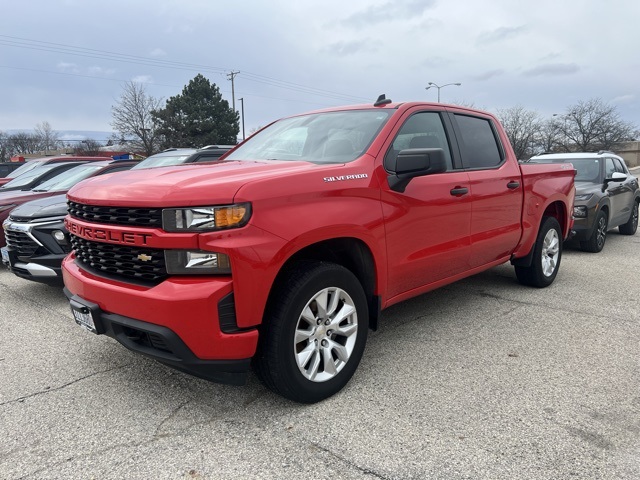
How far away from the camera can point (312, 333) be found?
2.83m

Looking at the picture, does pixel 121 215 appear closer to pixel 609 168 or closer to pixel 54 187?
pixel 54 187

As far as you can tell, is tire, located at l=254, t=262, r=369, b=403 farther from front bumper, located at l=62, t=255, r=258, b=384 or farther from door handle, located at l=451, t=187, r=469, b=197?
door handle, located at l=451, t=187, r=469, b=197

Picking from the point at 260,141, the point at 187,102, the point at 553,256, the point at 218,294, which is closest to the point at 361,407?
the point at 218,294

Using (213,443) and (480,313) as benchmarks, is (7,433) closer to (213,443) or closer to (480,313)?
(213,443)

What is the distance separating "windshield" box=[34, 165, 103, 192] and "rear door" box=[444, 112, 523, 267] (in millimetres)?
5621

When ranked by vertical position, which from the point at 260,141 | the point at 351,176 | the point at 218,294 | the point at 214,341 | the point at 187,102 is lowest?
the point at 214,341

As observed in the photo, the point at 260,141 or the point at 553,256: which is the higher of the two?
the point at 260,141

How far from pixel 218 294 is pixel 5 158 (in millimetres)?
67773

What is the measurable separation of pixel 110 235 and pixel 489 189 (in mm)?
3120

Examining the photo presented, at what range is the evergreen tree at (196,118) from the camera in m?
45.8

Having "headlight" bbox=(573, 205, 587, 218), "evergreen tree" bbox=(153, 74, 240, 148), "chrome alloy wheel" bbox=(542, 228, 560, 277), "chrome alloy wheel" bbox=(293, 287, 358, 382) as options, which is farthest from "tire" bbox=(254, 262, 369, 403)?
"evergreen tree" bbox=(153, 74, 240, 148)

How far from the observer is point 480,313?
4.62m

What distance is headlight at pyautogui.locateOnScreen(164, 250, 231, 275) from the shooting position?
2428 mm

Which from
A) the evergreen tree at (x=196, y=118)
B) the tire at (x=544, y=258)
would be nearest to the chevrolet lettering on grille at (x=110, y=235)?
the tire at (x=544, y=258)
